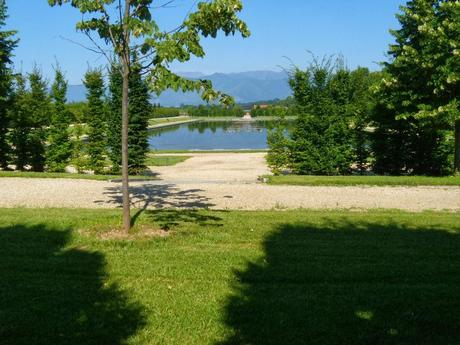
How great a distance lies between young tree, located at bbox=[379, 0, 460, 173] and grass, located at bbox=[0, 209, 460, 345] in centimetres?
806

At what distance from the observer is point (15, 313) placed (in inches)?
179

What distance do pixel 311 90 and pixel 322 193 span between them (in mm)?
6088

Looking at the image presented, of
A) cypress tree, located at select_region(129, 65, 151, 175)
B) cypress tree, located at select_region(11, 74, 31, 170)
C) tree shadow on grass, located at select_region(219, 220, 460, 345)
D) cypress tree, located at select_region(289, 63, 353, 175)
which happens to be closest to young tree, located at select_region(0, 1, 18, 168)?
cypress tree, located at select_region(11, 74, 31, 170)

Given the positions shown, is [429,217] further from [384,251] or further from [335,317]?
[335,317]

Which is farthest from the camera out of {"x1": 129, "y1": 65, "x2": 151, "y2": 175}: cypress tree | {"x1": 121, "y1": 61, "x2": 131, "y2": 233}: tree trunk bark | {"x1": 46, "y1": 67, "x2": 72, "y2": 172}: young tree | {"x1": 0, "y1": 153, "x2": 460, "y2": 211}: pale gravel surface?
{"x1": 46, "y1": 67, "x2": 72, "y2": 172}: young tree

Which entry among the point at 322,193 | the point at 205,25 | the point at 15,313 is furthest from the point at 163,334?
the point at 322,193

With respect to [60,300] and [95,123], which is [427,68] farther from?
[60,300]

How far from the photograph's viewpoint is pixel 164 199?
12.6 meters

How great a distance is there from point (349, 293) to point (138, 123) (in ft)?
51.6

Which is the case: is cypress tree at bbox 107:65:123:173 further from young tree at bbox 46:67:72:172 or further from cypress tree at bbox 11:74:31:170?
cypress tree at bbox 11:74:31:170

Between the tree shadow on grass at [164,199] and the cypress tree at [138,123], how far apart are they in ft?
14.0

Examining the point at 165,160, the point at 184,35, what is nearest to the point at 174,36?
the point at 184,35

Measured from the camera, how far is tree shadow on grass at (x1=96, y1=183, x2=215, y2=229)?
1048cm

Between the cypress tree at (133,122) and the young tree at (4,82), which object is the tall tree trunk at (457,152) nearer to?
the cypress tree at (133,122)
